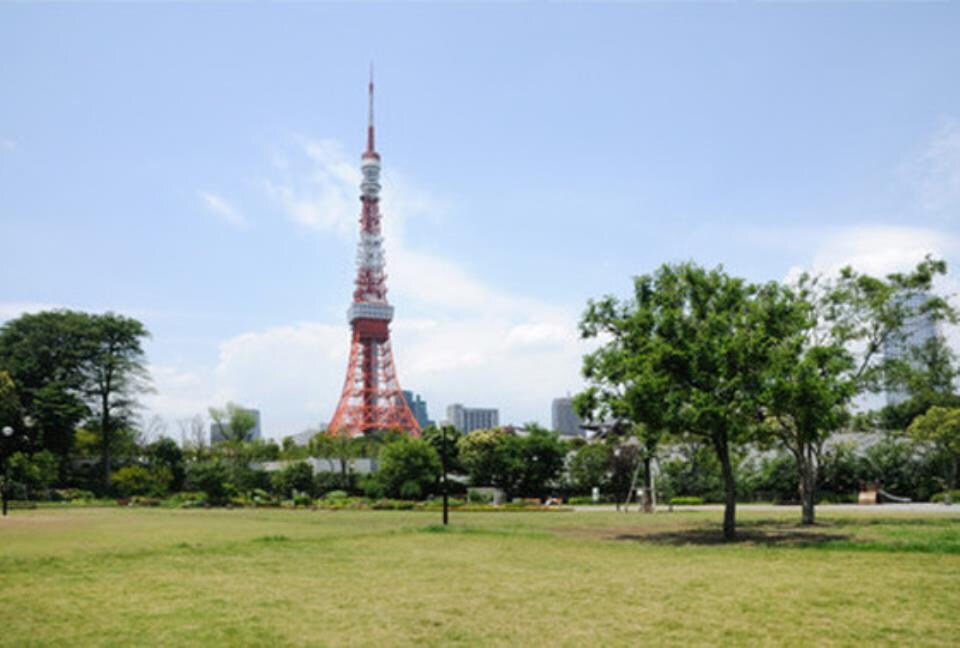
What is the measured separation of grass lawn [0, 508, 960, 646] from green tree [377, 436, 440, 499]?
87.0 feet

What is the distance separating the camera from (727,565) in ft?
46.8


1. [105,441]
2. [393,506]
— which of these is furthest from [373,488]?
[105,441]

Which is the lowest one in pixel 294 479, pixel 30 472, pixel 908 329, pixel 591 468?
pixel 294 479

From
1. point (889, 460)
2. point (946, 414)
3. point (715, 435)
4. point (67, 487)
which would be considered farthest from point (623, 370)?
point (67, 487)

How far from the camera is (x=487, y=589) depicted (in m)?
11.6

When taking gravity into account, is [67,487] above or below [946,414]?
below

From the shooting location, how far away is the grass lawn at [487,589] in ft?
27.6

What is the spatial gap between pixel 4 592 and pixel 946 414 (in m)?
38.8

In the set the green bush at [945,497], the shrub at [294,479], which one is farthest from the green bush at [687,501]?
the shrub at [294,479]

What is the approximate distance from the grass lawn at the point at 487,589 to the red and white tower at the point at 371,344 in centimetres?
6233

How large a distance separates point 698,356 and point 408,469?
1214 inches

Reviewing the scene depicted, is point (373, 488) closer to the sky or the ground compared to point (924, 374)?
closer to the ground

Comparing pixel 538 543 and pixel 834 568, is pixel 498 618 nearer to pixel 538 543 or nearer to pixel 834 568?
pixel 834 568

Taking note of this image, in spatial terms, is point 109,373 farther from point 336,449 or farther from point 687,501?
point 687,501
